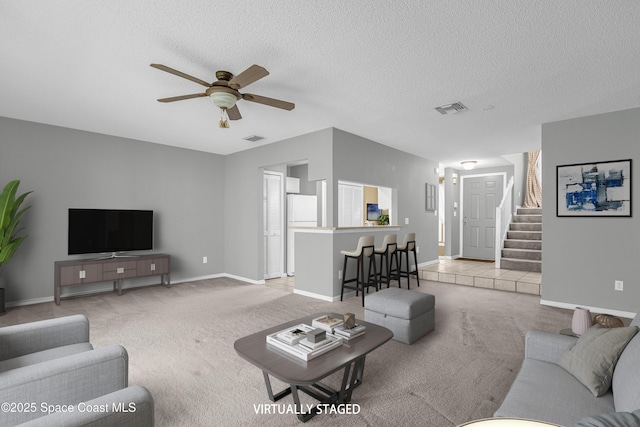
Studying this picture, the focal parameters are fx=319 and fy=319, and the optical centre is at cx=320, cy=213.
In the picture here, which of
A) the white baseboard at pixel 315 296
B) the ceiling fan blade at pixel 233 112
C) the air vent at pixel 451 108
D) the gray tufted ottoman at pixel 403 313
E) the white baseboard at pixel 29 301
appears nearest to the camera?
the gray tufted ottoman at pixel 403 313

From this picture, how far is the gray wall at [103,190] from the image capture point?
444 centimetres

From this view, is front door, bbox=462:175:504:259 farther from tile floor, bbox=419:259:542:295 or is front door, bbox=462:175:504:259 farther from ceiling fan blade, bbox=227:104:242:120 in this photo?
ceiling fan blade, bbox=227:104:242:120

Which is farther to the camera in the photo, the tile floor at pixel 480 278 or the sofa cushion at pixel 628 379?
the tile floor at pixel 480 278

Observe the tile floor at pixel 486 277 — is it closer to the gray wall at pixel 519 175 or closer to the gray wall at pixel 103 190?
the gray wall at pixel 519 175

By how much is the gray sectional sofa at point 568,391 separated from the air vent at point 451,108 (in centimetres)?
278

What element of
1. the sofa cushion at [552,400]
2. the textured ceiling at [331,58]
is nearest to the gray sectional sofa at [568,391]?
the sofa cushion at [552,400]

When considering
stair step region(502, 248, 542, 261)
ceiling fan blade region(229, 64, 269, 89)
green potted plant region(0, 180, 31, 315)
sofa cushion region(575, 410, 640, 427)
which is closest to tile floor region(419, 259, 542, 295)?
stair step region(502, 248, 542, 261)

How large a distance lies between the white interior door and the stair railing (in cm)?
439

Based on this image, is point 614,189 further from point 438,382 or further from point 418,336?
point 438,382

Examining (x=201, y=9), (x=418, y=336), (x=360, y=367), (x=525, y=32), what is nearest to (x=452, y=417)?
(x=360, y=367)

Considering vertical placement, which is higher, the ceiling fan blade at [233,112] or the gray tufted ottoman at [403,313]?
the ceiling fan blade at [233,112]

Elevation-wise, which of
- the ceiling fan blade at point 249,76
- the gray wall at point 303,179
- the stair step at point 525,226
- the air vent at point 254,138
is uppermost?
the air vent at point 254,138

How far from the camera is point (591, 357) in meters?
1.55

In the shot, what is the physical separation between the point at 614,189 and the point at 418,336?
318 centimetres
